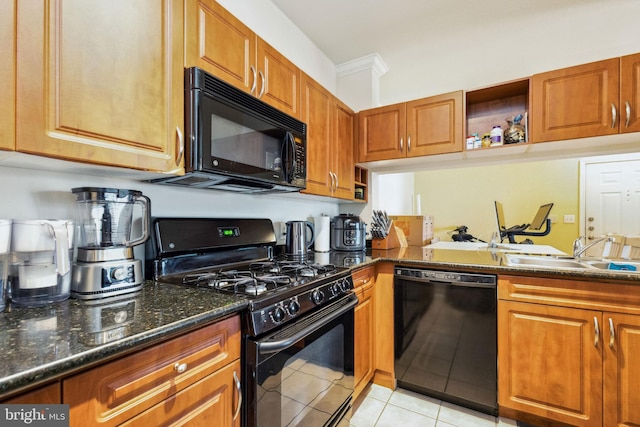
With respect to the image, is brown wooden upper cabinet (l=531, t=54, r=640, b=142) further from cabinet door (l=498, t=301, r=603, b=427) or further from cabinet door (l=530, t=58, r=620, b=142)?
cabinet door (l=498, t=301, r=603, b=427)

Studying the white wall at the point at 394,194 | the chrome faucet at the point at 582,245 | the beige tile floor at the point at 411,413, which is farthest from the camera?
the white wall at the point at 394,194

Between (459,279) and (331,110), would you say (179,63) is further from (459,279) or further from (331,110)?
(459,279)

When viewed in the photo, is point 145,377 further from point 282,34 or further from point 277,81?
point 282,34

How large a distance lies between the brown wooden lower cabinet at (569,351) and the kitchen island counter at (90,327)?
155 centimetres

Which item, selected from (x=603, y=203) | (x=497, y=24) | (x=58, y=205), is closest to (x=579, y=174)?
(x=603, y=203)

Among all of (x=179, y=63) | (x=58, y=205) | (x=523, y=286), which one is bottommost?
(x=523, y=286)

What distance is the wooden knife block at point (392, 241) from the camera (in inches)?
93.4

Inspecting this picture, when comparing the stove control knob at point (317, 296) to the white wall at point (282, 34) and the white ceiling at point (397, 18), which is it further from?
the white ceiling at point (397, 18)

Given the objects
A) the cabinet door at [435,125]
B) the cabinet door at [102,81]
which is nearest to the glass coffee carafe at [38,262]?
the cabinet door at [102,81]

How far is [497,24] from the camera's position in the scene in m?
2.11

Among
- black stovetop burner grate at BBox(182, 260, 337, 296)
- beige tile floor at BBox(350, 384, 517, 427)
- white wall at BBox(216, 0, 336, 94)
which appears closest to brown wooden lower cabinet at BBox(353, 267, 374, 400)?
beige tile floor at BBox(350, 384, 517, 427)

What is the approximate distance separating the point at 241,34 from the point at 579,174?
4908 millimetres

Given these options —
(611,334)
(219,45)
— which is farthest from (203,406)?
(611,334)

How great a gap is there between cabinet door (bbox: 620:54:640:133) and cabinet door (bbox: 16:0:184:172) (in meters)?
2.43
